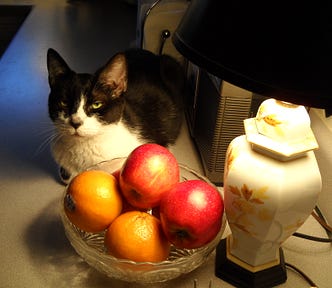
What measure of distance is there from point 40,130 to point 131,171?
51 centimetres

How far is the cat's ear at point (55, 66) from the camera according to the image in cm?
82

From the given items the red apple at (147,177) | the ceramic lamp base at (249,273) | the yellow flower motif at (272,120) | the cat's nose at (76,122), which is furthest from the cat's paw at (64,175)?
the yellow flower motif at (272,120)

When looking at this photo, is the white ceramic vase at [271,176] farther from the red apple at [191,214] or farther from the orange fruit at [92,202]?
the orange fruit at [92,202]

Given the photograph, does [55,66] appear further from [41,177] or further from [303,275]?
[303,275]

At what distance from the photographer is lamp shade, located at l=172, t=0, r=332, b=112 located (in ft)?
1.23

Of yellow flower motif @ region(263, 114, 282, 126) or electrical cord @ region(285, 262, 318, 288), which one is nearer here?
yellow flower motif @ region(263, 114, 282, 126)

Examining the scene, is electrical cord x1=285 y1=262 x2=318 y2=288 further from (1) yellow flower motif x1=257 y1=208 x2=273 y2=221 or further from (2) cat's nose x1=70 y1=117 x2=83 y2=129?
(2) cat's nose x1=70 y1=117 x2=83 y2=129

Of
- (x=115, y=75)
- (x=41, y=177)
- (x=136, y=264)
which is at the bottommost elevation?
(x=41, y=177)

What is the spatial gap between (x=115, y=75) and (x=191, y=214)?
0.38 m

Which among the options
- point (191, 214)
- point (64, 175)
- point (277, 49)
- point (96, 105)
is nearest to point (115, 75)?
point (96, 105)

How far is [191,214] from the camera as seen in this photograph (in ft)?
1.94

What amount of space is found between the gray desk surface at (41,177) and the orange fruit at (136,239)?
0.10 m

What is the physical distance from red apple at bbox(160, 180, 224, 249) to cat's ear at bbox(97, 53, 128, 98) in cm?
32

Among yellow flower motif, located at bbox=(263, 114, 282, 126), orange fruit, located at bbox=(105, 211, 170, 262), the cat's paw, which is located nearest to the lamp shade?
yellow flower motif, located at bbox=(263, 114, 282, 126)
